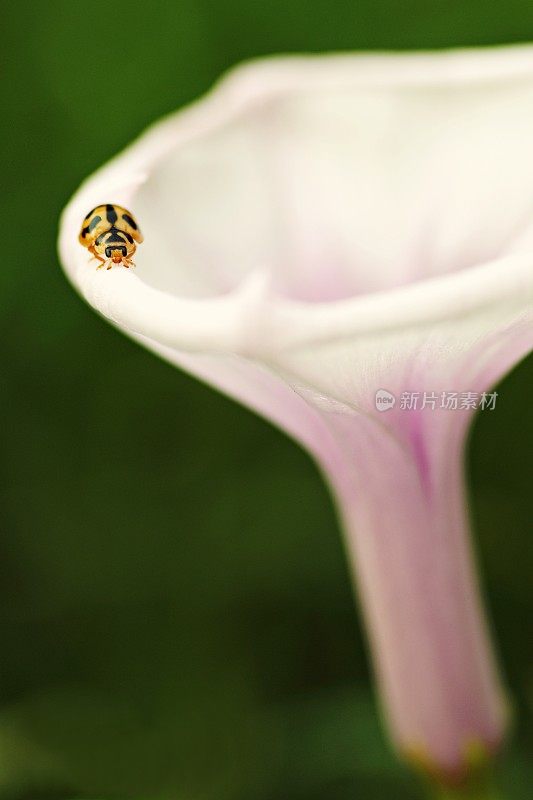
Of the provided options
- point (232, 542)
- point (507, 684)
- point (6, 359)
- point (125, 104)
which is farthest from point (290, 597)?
point (125, 104)

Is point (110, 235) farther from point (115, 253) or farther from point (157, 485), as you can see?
point (157, 485)

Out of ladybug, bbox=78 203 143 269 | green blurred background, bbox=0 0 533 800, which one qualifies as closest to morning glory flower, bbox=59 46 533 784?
ladybug, bbox=78 203 143 269

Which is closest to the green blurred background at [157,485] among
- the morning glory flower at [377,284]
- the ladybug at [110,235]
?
the morning glory flower at [377,284]

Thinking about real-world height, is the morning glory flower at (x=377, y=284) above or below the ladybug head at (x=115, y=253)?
below

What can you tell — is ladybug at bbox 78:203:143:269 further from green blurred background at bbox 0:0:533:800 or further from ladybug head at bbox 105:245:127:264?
green blurred background at bbox 0:0:533:800

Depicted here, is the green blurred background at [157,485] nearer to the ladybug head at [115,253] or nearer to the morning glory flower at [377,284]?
the morning glory flower at [377,284]
